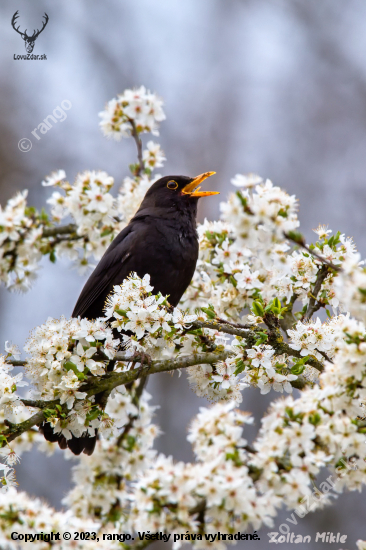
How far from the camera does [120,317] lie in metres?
2.85

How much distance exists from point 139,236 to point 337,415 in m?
2.56

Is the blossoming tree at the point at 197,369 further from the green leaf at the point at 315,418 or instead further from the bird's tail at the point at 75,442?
the bird's tail at the point at 75,442

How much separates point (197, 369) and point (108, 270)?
1361 millimetres

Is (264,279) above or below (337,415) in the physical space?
above

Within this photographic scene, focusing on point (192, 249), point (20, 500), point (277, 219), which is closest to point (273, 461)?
point (277, 219)

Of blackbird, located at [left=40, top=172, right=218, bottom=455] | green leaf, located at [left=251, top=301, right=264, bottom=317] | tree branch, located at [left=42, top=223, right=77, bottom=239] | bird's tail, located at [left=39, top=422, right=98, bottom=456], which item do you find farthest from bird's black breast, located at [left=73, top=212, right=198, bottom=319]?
green leaf, located at [left=251, top=301, right=264, bottom=317]

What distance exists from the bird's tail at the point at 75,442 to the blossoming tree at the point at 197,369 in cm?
21

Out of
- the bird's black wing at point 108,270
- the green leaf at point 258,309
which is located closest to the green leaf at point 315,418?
the green leaf at point 258,309

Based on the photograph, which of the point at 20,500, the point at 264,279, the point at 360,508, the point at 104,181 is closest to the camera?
the point at 20,500

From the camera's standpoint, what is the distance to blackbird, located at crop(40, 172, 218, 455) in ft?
13.7

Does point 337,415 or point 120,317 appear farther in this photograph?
point 120,317

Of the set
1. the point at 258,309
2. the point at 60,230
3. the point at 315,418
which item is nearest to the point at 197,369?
the point at 258,309

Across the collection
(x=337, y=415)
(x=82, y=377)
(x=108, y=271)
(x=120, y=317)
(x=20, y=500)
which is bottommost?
(x=20, y=500)

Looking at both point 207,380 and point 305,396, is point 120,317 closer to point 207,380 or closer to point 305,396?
point 207,380
